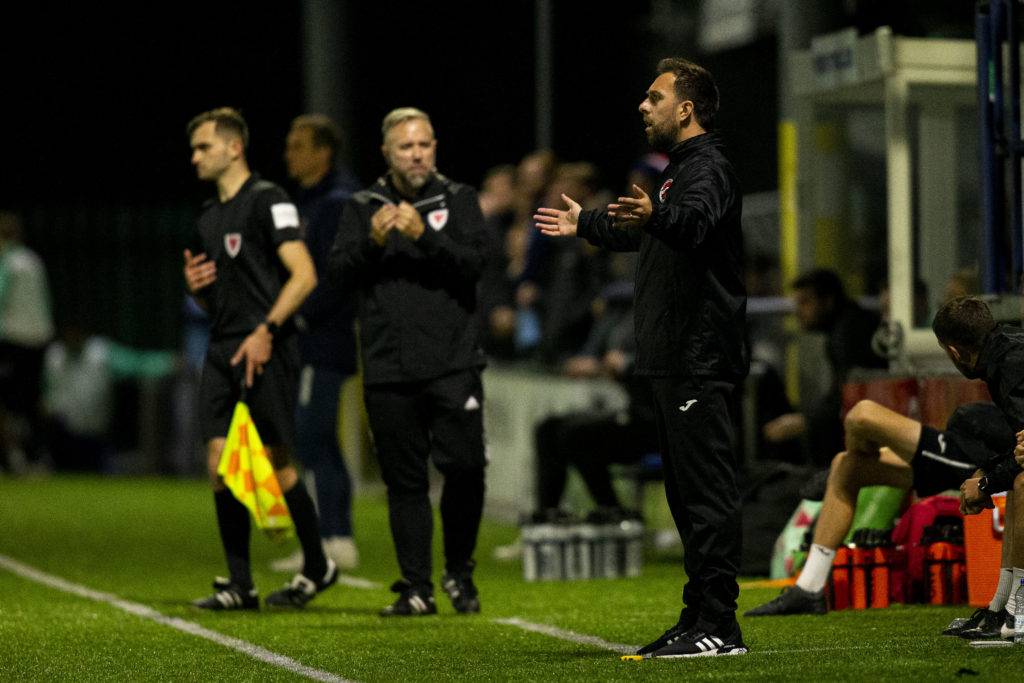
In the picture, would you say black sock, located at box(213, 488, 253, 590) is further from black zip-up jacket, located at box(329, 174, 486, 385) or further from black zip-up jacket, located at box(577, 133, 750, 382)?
black zip-up jacket, located at box(577, 133, 750, 382)

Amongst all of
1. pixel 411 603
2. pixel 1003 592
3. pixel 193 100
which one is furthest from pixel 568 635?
pixel 193 100

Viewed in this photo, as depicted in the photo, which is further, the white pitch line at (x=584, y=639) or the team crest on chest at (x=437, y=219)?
the team crest on chest at (x=437, y=219)

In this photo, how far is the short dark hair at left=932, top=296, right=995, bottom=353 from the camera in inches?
247

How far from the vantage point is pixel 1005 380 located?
619 centimetres

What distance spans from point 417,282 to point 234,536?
1367 millimetres

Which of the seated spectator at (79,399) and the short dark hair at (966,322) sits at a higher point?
the short dark hair at (966,322)

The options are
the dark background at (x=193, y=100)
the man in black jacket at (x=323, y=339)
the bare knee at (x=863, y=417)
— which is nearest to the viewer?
the bare knee at (x=863, y=417)

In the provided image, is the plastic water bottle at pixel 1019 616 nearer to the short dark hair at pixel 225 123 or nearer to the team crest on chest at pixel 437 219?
the team crest on chest at pixel 437 219

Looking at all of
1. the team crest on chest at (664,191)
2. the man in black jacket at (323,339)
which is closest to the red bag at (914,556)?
the team crest on chest at (664,191)

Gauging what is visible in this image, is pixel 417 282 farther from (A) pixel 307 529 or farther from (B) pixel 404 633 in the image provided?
(B) pixel 404 633

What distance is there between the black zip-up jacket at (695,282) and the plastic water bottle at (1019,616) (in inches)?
45.3

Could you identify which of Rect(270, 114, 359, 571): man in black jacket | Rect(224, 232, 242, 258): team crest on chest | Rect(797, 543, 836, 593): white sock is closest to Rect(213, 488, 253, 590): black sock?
→ Rect(224, 232, 242, 258): team crest on chest

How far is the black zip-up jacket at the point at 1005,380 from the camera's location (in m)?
6.14

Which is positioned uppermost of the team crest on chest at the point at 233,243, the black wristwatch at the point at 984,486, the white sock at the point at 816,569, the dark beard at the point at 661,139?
the dark beard at the point at 661,139
